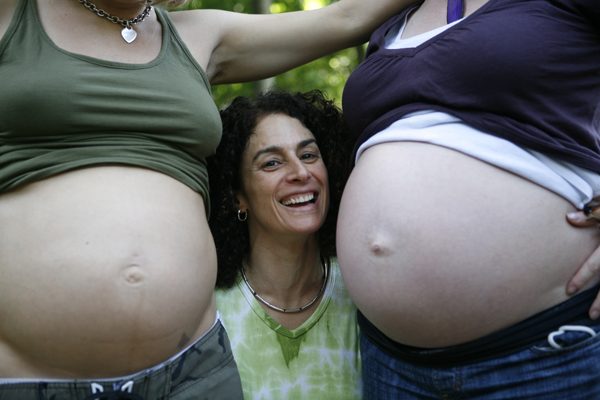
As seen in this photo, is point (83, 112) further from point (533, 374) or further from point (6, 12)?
point (533, 374)

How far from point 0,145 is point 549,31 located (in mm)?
1413

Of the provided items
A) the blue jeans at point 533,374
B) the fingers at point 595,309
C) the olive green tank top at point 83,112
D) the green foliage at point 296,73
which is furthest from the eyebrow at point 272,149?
the green foliage at point 296,73

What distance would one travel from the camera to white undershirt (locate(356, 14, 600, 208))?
175 cm

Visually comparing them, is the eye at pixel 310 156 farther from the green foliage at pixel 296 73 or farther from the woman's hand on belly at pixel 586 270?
the green foliage at pixel 296 73

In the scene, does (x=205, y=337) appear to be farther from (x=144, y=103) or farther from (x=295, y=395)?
(x=144, y=103)

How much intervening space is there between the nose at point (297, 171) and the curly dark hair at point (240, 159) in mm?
156

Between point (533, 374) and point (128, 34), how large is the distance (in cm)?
140

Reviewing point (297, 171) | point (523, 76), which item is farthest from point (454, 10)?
point (297, 171)

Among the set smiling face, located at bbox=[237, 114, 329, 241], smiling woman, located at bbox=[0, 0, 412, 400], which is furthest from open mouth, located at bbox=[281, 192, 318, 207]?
smiling woman, located at bbox=[0, 0, 412, 400]

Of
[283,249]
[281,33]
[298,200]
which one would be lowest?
[283,249]

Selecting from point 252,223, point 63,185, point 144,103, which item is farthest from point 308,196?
point 63,185

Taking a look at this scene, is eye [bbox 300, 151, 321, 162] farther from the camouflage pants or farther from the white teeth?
the camouflage pants

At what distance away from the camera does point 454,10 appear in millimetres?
1932

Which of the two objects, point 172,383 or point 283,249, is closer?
point 172,383
